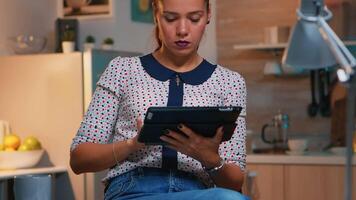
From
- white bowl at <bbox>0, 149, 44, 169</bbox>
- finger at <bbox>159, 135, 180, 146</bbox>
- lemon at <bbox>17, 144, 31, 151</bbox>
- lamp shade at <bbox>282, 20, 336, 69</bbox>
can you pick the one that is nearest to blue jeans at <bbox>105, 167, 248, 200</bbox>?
finger at <bbox>159, 135, 180, 146</bbox>

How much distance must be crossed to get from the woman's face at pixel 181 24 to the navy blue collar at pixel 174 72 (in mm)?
52

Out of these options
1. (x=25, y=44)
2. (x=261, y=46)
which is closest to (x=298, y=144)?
(x=261, y=46)

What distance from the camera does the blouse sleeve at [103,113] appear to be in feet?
5.53

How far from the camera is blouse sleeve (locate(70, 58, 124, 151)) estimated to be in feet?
5.53

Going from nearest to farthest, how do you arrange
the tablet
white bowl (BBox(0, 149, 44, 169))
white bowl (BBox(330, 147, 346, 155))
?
1. the tablet
2. white bowl (BBox(0, 149, 44, 169))
3. white bowl (BBox(330, 147, 346, 155))

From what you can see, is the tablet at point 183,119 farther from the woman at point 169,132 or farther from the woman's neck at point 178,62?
the woman's neck at point 178,62

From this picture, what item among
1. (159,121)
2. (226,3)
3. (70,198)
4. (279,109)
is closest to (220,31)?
(226,3)

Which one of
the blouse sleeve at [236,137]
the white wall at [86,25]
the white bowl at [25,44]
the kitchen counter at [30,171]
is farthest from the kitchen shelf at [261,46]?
the blouse sleeve at [236,137]

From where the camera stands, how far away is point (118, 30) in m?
4.52

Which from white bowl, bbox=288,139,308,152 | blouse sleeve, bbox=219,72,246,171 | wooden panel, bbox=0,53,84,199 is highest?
blouse sleeve, bbox=219,72,246,171

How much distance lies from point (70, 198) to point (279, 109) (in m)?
1.42

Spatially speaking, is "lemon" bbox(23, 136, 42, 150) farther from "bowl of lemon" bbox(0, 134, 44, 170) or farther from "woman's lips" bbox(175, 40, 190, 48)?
"woman's lips" bbox(175, 40, 190, 48)

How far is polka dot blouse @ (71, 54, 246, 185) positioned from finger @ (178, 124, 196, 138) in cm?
11

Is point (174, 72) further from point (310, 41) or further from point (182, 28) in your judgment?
point (310, 41)
